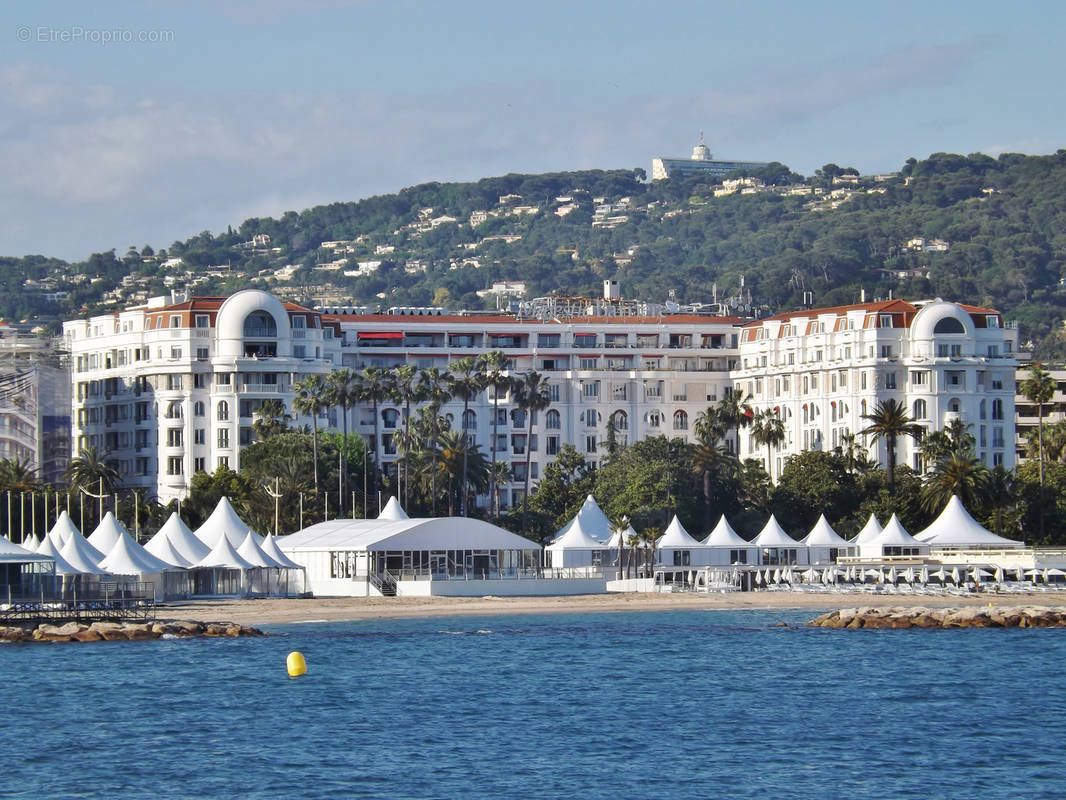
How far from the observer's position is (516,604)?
376 ft

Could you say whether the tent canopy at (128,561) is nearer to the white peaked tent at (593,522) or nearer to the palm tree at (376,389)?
the white peaked tent at (593,522)

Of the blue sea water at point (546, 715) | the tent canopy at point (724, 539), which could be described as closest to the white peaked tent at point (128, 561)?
the blue sea water at point (546, 715)

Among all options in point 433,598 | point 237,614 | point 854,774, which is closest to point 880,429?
point 433,598

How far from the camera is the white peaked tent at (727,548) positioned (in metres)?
132

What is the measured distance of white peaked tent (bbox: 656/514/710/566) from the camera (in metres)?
132

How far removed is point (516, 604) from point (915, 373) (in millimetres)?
61609

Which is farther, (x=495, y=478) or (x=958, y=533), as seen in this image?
(x=495, y=478)

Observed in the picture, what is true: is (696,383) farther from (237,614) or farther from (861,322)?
(237,614)

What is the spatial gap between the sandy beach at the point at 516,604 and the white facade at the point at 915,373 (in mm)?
45214

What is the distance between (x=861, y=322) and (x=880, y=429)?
86.1ft

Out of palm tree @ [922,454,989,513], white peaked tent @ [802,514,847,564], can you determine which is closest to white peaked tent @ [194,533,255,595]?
white peaked tent @ [802,514,847,564]

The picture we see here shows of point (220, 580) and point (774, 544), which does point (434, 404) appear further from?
point (220, 580)

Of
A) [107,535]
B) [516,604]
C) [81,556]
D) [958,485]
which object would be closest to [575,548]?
[516,604]

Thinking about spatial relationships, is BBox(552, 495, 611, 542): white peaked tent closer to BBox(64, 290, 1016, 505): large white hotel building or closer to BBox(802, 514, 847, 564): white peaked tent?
BBox(802, 514, 847, 564): white peaked tent
